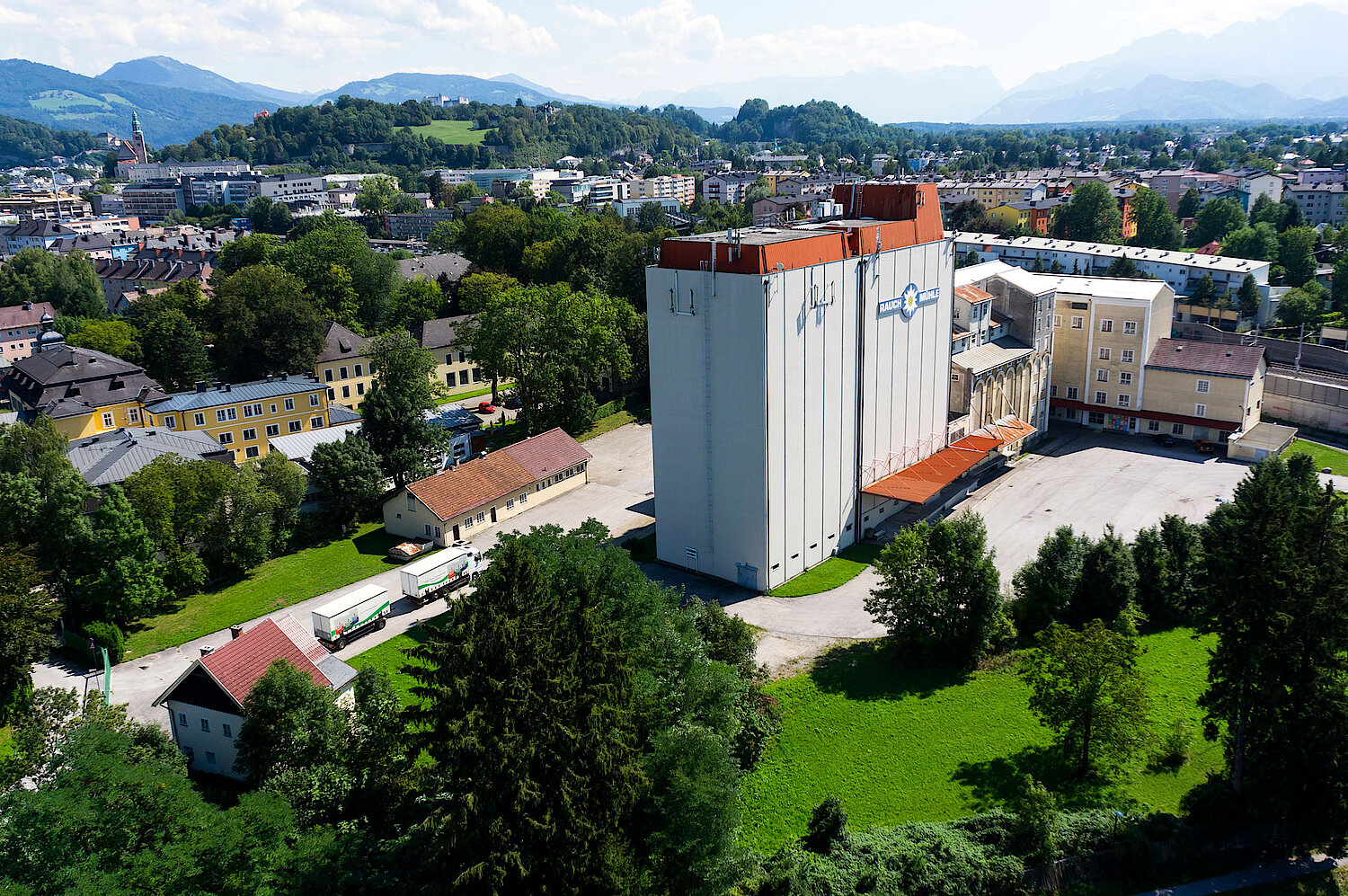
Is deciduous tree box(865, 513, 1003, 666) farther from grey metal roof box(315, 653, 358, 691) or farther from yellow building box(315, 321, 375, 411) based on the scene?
yellow building box(315, 321, 375, 411)

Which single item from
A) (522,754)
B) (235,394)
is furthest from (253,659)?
(235,394)

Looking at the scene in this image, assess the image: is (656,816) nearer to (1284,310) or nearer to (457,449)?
(457,449)

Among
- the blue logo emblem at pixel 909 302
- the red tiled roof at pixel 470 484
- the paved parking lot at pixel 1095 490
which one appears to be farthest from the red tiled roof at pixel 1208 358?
the red tiled roof at pixel 470 484

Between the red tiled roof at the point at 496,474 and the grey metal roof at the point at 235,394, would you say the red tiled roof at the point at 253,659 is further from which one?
the grey metal roof at the point at 235,394

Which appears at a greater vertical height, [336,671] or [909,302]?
[909,302]

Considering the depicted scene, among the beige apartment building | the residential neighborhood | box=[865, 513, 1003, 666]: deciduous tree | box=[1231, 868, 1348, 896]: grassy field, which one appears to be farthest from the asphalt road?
the beige apartment building

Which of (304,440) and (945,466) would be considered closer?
(945,466)

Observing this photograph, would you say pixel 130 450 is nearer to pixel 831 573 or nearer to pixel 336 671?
pixel 336 671
